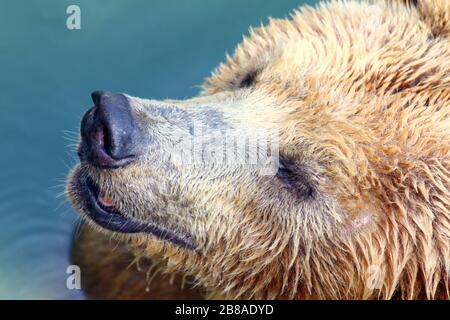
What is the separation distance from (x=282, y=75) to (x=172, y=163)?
2.76 ft

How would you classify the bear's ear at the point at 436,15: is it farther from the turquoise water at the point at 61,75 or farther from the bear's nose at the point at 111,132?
the turquoise water at the point at 61,75

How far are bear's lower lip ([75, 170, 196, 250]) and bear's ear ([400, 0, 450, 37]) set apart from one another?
1694 millimetres

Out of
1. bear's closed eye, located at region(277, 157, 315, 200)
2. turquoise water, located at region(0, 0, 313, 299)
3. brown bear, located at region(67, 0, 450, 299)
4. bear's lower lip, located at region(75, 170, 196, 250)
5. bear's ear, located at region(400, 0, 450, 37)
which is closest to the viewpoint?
brown bear, located at region(67, 0, 450, 299)

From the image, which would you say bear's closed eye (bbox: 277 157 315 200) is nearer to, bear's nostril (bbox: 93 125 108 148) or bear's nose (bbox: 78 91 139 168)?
bear's nose (bbox: 78 91 139 168)

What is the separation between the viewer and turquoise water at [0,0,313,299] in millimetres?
5168

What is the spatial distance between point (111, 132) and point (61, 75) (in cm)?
297

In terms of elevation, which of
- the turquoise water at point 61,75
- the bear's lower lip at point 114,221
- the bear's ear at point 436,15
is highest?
the turquoise water at point 61,75

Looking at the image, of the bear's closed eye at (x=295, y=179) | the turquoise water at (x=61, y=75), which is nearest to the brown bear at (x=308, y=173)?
the bear's closed eye at (x=295, y=179)

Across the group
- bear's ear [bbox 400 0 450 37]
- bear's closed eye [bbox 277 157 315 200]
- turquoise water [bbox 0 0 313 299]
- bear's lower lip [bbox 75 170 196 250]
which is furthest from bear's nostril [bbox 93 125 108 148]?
turquoise water [bbox 0 0 313 299]

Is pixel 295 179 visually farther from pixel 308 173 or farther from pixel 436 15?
pixel 436 15

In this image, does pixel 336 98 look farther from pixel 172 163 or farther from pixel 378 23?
pixel 172 163

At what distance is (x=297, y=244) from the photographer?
3475mm

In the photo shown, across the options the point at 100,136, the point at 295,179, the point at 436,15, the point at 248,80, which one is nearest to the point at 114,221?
the point at 100,136

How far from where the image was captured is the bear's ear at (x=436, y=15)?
12.0 feet
